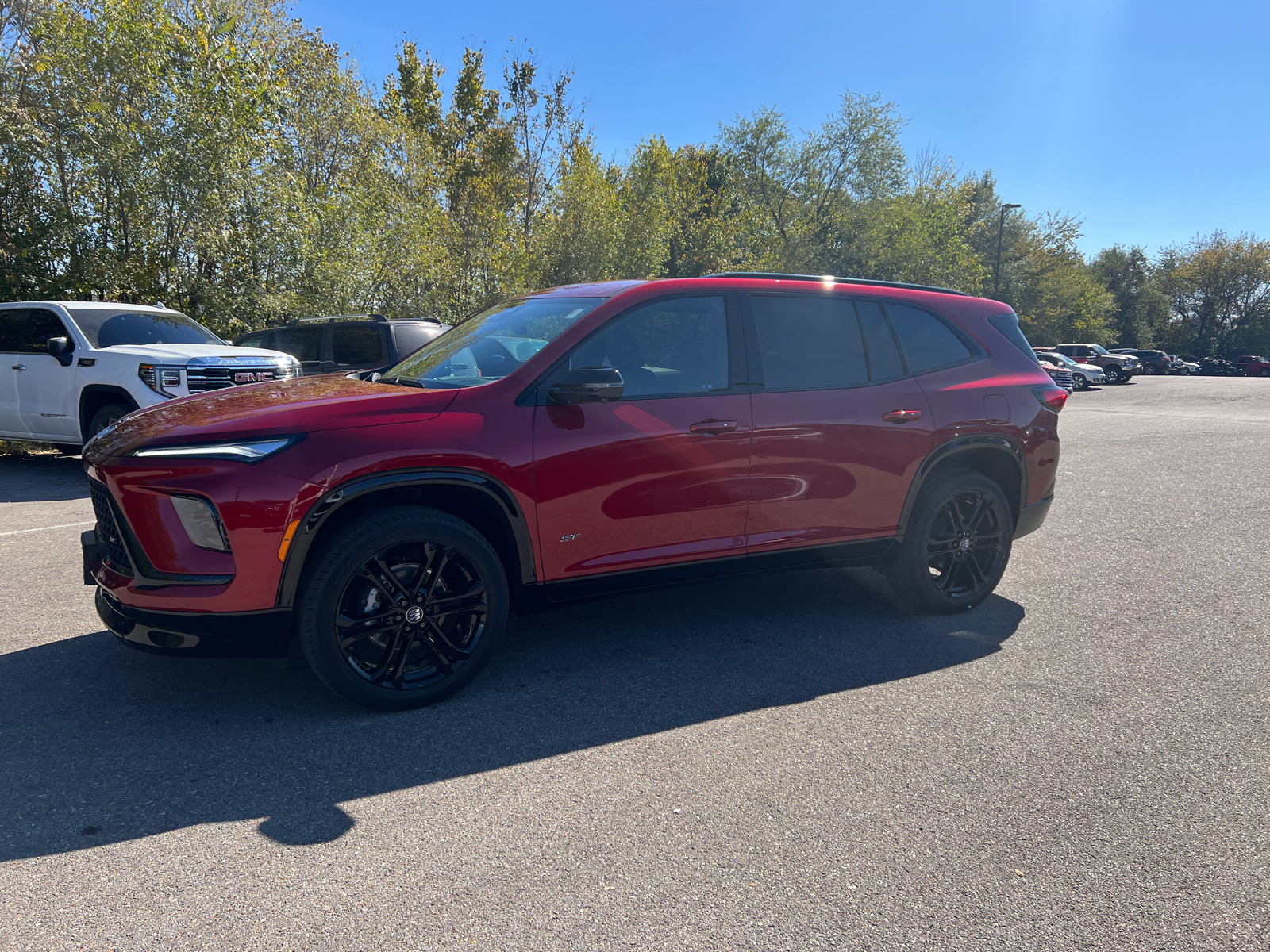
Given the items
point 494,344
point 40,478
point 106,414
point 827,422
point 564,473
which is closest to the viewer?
point 564,473

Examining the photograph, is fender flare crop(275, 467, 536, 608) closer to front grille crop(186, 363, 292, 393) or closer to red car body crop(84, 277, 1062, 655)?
red car body crop(84, 277, 1062, 655)

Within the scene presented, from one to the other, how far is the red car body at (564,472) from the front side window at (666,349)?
60mm

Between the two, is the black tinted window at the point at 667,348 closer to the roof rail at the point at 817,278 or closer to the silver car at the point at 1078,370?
the roof rail at the point at 817,278

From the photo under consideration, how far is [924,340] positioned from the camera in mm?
4770

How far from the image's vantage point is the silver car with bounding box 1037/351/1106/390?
36625 mm

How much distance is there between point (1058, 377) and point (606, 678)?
3609 centimetres

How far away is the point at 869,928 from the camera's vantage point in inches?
90.0

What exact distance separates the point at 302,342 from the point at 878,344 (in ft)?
27.1

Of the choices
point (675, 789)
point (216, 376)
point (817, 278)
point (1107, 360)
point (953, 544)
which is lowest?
point (675, 789)

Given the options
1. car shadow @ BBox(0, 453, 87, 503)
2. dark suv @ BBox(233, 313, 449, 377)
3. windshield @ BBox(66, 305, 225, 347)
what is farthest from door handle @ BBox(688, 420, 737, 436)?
windshield @ BBox(66, 305, 225, 347)

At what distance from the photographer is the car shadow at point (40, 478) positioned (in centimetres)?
837

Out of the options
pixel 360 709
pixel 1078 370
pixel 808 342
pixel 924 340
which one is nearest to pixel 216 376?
pixel 360 709

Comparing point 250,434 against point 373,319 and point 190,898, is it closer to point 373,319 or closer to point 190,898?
point 190,898

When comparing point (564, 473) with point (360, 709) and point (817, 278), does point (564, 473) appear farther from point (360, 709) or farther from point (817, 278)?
point (817, 278)
